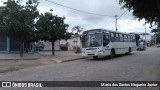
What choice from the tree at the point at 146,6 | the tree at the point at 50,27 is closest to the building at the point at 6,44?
the tree at the point at 50,27

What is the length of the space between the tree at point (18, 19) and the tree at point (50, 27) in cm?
261

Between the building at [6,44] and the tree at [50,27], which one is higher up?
the tree at [50,27]

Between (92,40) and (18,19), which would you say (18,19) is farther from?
(92,40)

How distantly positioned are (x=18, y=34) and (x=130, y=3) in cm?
1713

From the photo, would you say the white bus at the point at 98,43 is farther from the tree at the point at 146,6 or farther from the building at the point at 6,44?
the tree at the point at 146,6

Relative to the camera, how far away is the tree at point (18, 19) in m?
28.5

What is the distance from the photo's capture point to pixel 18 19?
28.8 meters

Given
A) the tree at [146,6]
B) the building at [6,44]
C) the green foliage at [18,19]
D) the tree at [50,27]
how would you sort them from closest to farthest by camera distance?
the tree at [146,6], the green foliage at [18,19], the tree at [50,27], the building at [6,44]

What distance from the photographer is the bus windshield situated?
2893 cm

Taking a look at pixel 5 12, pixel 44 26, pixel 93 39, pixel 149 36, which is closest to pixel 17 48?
pixel 44 26

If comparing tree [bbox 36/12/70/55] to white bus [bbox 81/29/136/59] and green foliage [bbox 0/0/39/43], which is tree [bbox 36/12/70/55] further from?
white bus [bbox 81/29/136/59]

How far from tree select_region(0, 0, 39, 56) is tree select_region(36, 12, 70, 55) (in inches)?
103

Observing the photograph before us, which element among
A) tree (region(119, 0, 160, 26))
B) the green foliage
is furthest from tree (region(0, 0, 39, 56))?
tree (region(119, 0, 160, 26))

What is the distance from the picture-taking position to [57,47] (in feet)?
193
